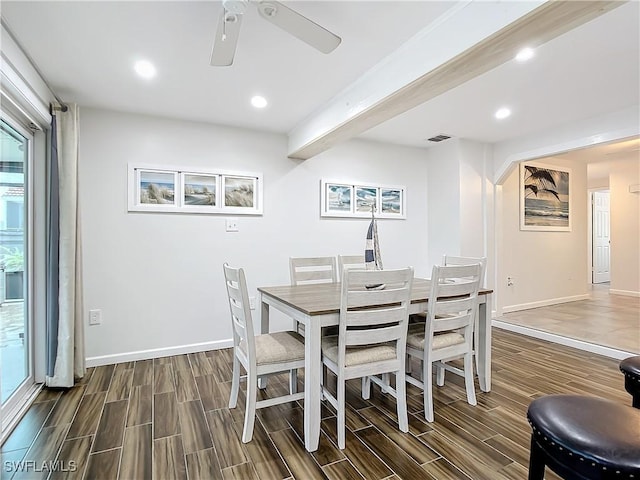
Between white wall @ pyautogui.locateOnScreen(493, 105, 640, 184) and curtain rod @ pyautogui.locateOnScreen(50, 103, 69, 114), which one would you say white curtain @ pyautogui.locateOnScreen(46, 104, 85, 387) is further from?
white wall @ pyautogui.locateOnScreen(493, 105, 640, 184)

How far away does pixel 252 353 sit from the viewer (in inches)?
76.9

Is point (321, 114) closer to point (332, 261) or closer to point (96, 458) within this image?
point (332, 261)

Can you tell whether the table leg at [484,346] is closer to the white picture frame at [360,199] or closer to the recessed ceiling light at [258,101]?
the white picture frame at [360,199]

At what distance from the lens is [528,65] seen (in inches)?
94.4

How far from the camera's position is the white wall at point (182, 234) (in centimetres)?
312

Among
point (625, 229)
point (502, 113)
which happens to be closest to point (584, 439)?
point (502, 113)

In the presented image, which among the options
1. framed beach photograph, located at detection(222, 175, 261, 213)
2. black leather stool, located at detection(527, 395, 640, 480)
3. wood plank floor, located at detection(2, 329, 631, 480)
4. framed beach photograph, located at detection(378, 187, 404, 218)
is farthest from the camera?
framed beach photograph, located at detection(378, 187, 404, 218)

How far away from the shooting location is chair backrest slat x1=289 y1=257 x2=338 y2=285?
2.99 m

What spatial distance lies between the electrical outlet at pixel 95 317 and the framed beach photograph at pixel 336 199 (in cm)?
247

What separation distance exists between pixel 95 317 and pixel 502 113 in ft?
14.2

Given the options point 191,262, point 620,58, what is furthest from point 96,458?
point 620,58

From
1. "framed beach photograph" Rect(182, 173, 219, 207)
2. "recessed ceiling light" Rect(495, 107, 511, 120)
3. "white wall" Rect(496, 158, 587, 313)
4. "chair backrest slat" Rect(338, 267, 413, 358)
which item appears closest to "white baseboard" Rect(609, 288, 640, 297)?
"white wall" Rect(496, 158, 587, 313)

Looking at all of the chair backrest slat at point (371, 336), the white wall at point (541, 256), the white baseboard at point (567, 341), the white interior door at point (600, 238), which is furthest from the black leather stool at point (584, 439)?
the white interior door at point (600, 238)

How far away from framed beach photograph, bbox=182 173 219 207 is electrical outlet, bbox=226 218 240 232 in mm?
218
